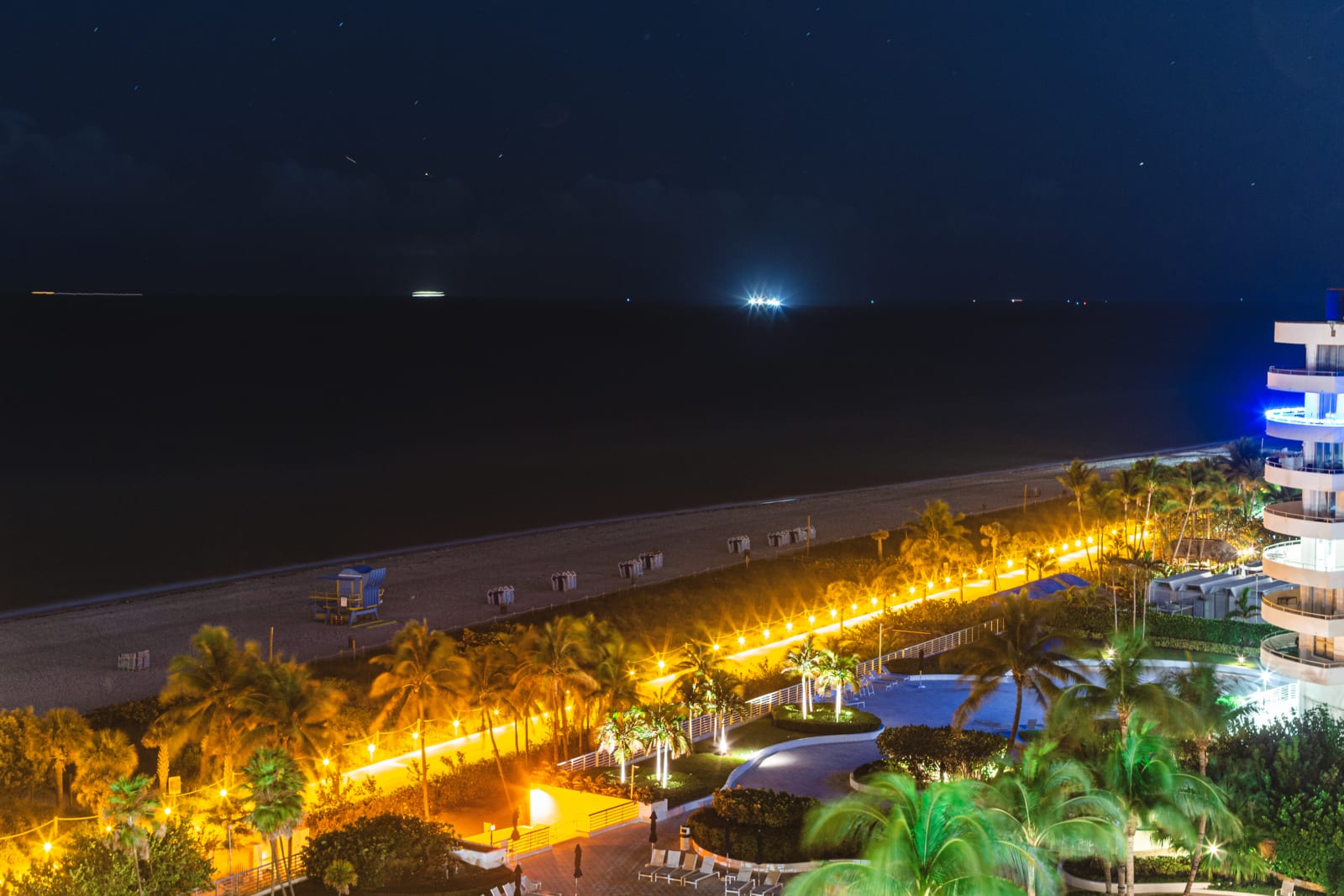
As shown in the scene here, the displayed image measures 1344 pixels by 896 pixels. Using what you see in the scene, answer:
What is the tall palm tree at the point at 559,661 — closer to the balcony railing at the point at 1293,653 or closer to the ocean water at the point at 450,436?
the balcony railing at the point at 1293,653

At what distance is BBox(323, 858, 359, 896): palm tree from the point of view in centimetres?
2374

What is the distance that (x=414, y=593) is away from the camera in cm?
5362

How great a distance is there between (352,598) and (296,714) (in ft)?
68.7

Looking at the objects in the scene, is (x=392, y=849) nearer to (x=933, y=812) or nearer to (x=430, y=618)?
(x=933, y=812)

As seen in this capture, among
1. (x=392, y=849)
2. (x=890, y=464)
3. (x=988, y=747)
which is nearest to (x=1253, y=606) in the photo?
(x=988, y=747)

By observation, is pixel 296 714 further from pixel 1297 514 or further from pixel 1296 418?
pixel 1296 418

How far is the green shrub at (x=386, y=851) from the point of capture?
24.5 metres

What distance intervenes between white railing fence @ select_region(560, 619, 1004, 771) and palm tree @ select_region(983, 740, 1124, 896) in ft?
42.6

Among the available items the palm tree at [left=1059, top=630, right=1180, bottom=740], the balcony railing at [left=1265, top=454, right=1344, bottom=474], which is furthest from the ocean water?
the palm tree at [left=1059, top=630, right=1180, bottom=740]

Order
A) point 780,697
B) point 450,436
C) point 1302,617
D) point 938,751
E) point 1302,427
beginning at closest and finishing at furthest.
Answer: point 938,751
point 1302,427
point 1302,617
point 780,697
point 450,436

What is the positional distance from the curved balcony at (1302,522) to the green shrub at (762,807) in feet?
44.8

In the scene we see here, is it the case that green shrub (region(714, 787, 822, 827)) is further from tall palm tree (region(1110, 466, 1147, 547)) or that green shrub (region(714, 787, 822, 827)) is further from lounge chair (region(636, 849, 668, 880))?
tall palm tree (region(1110, 466, 1147, 547))

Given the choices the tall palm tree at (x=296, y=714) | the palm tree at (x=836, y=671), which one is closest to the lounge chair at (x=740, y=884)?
the tall palm tree at (x=296, y=714)

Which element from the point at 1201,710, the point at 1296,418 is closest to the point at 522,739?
the point at 1201,710
